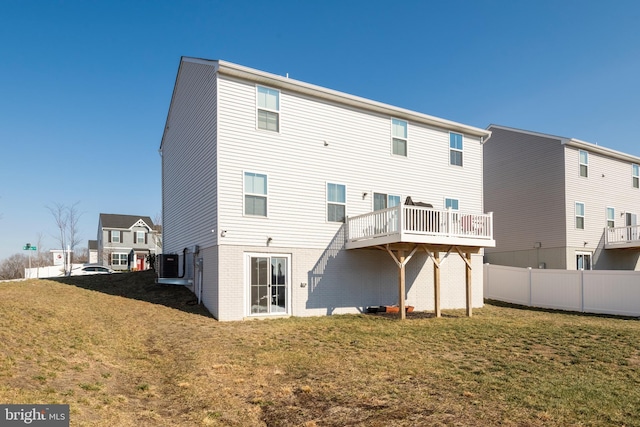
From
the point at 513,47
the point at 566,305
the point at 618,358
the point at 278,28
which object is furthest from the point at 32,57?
the point at 566,305

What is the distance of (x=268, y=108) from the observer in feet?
44.7

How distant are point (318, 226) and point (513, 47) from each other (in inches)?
389

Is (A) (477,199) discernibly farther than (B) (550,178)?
No

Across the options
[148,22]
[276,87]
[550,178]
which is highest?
[148,22]

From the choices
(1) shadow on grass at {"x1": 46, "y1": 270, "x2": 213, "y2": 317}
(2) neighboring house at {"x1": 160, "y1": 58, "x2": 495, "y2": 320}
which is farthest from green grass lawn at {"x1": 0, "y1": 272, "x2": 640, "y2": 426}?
(2) neighboring house at {"x1": 160, "y1": 58, "x2": 495, "y2": 320}

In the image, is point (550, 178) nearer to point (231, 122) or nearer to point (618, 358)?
point (618, 358)

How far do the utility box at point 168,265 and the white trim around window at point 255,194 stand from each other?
5750 mm

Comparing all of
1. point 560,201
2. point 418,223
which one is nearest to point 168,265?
point 418,223

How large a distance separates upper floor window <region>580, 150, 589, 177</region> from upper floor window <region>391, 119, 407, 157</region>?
485 inches

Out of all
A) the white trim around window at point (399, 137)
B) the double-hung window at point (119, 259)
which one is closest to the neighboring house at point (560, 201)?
the white trim around window at point (399, 137)

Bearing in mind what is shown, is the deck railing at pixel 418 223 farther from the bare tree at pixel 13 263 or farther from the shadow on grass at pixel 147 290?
the bare tree at pixel 13 263

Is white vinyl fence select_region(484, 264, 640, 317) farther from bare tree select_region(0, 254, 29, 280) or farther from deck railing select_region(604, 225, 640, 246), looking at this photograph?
bare tree select_region(0, 254, 29, 280)

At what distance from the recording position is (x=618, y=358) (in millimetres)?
8594

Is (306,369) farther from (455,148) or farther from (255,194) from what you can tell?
(455,148)
